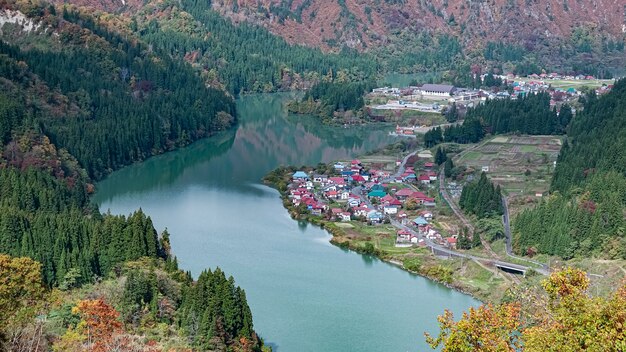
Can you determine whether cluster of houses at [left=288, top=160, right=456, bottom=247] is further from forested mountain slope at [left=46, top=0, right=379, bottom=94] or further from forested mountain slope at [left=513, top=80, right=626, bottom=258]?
forested mountain slope at [left=46, top=0, right=379, bottom=94]

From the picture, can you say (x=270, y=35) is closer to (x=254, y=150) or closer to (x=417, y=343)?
(x=254, y=150)

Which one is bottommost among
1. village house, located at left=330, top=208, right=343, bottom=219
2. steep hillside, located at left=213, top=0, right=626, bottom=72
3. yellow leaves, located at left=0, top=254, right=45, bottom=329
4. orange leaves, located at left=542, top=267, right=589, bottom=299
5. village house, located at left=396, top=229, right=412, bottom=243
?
village house, located at left=330, top=208, right=343, bottom=219

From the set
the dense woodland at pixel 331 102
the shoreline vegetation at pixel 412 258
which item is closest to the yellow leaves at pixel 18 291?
the shoreline vegetation at pixel 412 258

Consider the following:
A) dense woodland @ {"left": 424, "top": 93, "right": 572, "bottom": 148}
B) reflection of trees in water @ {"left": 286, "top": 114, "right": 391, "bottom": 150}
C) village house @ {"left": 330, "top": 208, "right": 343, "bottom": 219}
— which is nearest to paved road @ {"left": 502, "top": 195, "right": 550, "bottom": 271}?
village house @ {"left": 330, "top": 208, "right": 343, "bottom": 219}

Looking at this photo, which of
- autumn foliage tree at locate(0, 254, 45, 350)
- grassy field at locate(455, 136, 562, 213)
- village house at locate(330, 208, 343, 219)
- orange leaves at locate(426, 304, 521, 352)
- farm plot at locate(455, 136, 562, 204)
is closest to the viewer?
orange leaves at locate(426, 304, 521, 352)

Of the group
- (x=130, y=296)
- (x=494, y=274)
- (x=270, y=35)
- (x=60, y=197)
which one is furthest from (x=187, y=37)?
(x=130, y=296)
